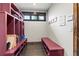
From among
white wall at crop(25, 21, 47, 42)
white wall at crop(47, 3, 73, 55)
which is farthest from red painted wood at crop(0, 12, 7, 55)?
white wall at crop(25, 21, 47, 42)

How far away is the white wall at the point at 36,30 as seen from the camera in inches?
380

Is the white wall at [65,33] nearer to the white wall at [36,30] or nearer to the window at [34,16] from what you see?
the white wall at [36,30]

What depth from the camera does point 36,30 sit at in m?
9.72

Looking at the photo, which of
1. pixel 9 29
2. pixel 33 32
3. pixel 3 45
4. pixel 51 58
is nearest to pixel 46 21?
pixel 33 32

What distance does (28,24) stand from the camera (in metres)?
9.59

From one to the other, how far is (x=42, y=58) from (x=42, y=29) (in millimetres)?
8103

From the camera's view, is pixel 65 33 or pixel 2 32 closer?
pixel 2 32

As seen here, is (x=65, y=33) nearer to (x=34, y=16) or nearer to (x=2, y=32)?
(x=2, y=32)

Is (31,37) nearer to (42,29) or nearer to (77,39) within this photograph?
(42,29)

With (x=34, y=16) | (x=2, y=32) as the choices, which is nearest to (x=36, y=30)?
(x=34, y=16)

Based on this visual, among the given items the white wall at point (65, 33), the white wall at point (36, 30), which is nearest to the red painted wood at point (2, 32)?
the white wall at point (65, 33)

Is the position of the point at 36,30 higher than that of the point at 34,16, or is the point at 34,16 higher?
the point at 34,16

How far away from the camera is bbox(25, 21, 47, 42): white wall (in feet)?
31.7

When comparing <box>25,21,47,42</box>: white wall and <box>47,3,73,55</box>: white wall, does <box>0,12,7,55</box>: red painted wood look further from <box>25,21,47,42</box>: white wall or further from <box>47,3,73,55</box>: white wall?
<box>25,21,47,42</box>: white wall
